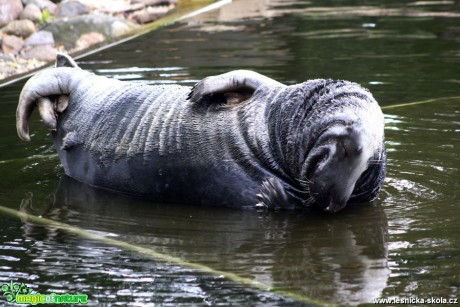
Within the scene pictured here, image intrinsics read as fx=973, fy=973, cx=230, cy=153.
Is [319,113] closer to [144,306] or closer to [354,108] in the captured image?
[354,108]

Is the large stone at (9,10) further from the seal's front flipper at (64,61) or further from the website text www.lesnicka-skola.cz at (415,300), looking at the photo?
the website text www.lesnicka-skola.cz at (415,300)

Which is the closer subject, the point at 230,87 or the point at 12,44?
the point at 230,87

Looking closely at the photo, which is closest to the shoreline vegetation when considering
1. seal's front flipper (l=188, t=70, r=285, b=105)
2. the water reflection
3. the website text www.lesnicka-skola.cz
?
seal's front flipper (l=188, t=70, r=285, b=105)

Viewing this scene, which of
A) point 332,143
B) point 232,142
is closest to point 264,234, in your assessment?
point 332,143

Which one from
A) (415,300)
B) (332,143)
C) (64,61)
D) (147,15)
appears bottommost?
(147,15)

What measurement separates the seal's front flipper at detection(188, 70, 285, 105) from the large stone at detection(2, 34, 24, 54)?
8898 mm

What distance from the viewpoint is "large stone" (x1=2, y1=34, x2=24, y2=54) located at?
49.6ft

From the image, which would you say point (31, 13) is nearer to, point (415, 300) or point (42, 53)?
point (42, 53)

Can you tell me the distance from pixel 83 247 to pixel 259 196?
1281 mm

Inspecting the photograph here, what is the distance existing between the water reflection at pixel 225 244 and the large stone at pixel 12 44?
861 cm

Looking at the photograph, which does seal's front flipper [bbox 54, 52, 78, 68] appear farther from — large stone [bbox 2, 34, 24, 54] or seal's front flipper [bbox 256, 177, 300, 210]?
large stone [bbox 2, 34, 24, 54]

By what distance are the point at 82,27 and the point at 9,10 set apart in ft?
6.18

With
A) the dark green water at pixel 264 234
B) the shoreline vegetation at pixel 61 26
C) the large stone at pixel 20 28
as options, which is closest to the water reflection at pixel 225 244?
the dark green water at pixel 264 234

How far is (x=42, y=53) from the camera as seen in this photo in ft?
48.0
